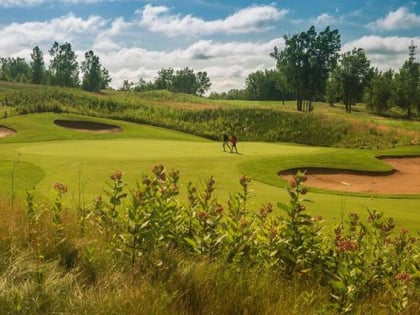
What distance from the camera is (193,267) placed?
5152mm

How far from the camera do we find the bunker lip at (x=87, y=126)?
45.3m

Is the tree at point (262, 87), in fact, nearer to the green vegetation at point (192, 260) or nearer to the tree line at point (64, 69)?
the tree line at point (64, 69)

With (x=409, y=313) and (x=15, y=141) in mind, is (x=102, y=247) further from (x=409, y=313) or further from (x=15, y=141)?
(x=15, y=141)

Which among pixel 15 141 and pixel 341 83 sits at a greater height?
pixel 341 83

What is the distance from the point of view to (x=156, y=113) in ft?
191

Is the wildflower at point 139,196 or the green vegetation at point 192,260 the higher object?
the wildflower at point 139,196

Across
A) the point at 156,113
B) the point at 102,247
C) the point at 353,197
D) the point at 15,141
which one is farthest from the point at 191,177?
the point at 156,113

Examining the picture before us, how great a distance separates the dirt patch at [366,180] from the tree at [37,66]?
11565 cm

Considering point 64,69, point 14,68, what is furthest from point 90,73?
point 14,68

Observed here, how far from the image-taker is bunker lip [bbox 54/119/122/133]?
4535 centimetres

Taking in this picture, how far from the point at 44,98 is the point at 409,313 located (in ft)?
191

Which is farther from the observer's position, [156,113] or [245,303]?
[156,113]

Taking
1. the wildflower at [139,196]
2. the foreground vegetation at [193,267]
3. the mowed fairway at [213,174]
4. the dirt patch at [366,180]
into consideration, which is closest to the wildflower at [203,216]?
the foreground vegetation at [193,267]

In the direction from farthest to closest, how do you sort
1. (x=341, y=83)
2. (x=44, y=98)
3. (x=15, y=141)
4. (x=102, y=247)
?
(x=341, y=83) < (x=44, y=98) < (x=15, y=141) < (x=102, y=247)
